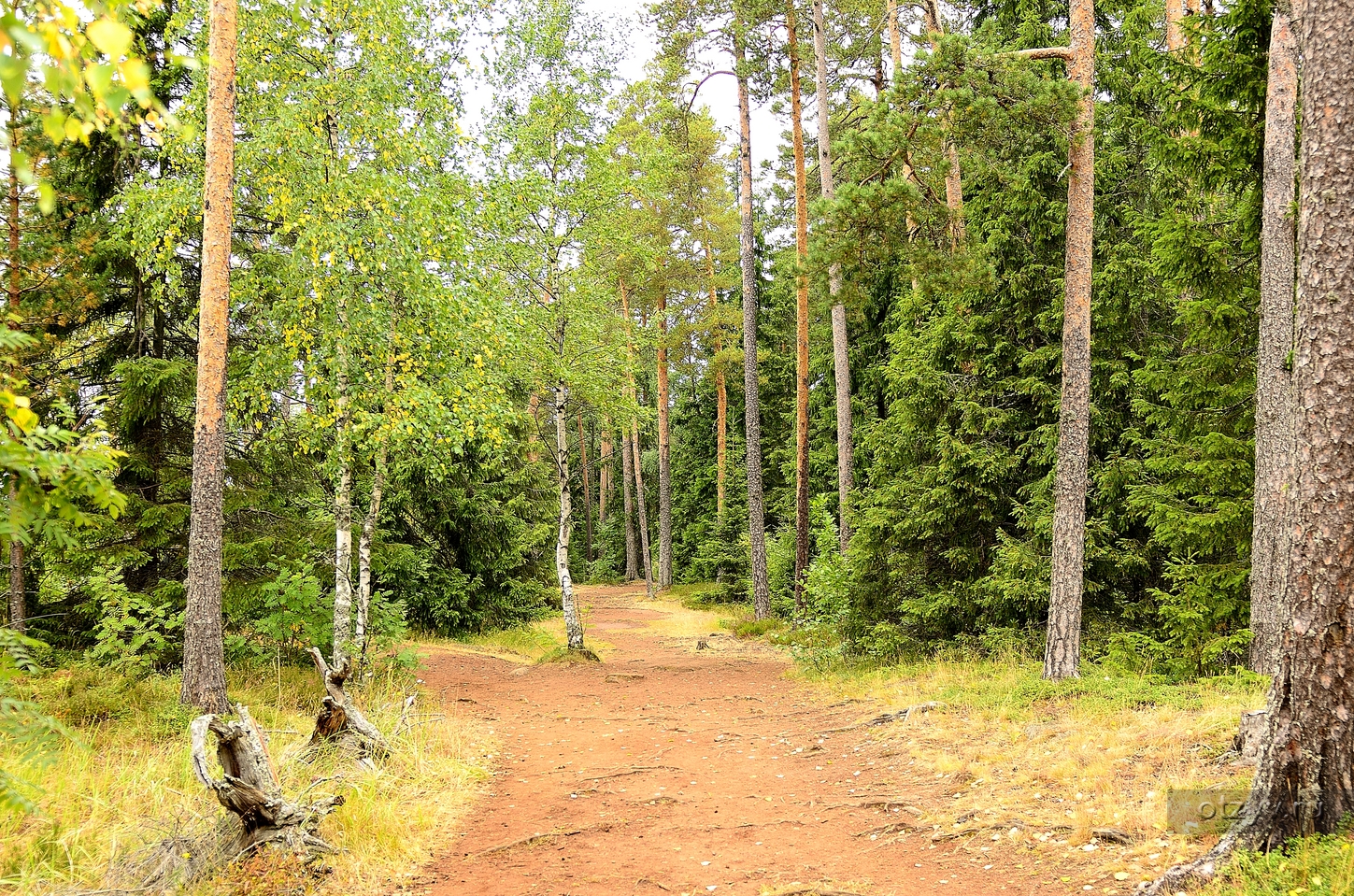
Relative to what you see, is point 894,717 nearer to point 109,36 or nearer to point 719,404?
point 109,36

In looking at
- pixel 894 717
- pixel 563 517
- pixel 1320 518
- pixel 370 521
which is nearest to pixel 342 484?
pixel 370 521

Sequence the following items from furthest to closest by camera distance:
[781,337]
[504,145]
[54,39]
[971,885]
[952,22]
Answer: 1. [781,337]
2. [952,22]
3. [504,145]
4. [971,885]
5. [54,39]

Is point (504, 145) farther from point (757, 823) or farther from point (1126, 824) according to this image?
point (1126, 824)

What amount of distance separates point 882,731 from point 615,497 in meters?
34.7

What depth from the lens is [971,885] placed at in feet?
16.0

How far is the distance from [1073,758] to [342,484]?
27.3 ft

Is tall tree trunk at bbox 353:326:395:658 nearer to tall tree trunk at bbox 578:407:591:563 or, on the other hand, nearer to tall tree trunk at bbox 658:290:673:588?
tall tree trunk at bbox 658:290:673:588

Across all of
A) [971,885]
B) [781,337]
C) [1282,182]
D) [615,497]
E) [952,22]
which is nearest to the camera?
[971,885]

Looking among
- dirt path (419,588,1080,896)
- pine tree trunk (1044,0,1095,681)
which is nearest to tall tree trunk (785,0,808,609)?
dirt path (419,588,1080,896)

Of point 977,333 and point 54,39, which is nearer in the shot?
point 54,39

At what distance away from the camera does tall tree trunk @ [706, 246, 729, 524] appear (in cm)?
2756

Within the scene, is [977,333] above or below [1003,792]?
above

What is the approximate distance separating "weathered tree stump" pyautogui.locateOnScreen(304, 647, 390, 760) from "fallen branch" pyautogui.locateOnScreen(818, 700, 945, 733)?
5021 millimetres

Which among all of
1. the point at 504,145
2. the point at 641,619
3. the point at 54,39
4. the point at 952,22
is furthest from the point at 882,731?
the point at 952,22
